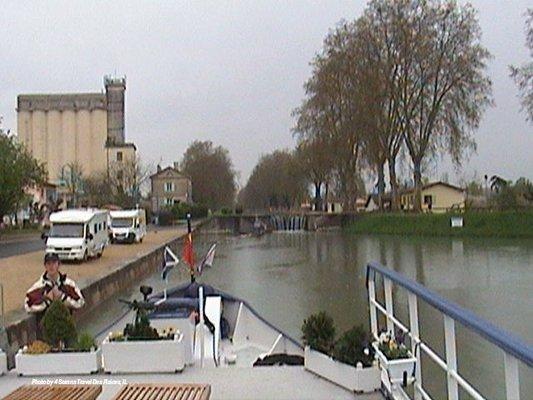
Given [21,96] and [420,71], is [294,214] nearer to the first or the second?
[420,71]

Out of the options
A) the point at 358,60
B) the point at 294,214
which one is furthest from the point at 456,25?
the point at 294,214

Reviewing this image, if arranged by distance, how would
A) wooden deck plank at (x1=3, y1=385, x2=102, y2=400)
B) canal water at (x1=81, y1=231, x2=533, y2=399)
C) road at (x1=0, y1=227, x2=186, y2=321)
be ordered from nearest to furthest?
wooden deck plank at (x1=3, y1=385, x2=102, y2=400) → canal water at (x1=81, y1=231, x2=533, y2=399) → road at (x1=0, y1=227, x2=186, y2=321)

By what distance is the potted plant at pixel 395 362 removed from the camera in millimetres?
4902

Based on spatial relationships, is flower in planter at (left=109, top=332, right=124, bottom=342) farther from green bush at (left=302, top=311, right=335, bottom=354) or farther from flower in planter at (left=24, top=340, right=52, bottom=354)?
green bush at (left=302, top=311, right=335, bottom=354)

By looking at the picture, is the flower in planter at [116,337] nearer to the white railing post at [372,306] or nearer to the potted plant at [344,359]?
the potted plant at [344,359]

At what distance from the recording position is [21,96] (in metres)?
95.4

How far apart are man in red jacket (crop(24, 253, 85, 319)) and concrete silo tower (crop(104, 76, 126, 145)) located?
8791cm

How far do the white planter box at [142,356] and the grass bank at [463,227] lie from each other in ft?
140

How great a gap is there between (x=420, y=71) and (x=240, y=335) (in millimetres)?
41125

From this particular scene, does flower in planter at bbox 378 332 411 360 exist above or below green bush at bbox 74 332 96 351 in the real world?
above

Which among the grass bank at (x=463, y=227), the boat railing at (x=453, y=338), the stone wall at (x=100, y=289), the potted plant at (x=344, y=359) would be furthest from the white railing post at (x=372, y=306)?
the grass bank at (x=463, y=227)

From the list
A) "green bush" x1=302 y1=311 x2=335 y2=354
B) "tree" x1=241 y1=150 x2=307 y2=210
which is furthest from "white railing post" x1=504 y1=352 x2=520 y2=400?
"tree" x1=241 y1=150 x2=307 y2=210

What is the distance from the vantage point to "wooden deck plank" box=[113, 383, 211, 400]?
14.5 ft

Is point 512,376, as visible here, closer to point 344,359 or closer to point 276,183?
point 344,359
